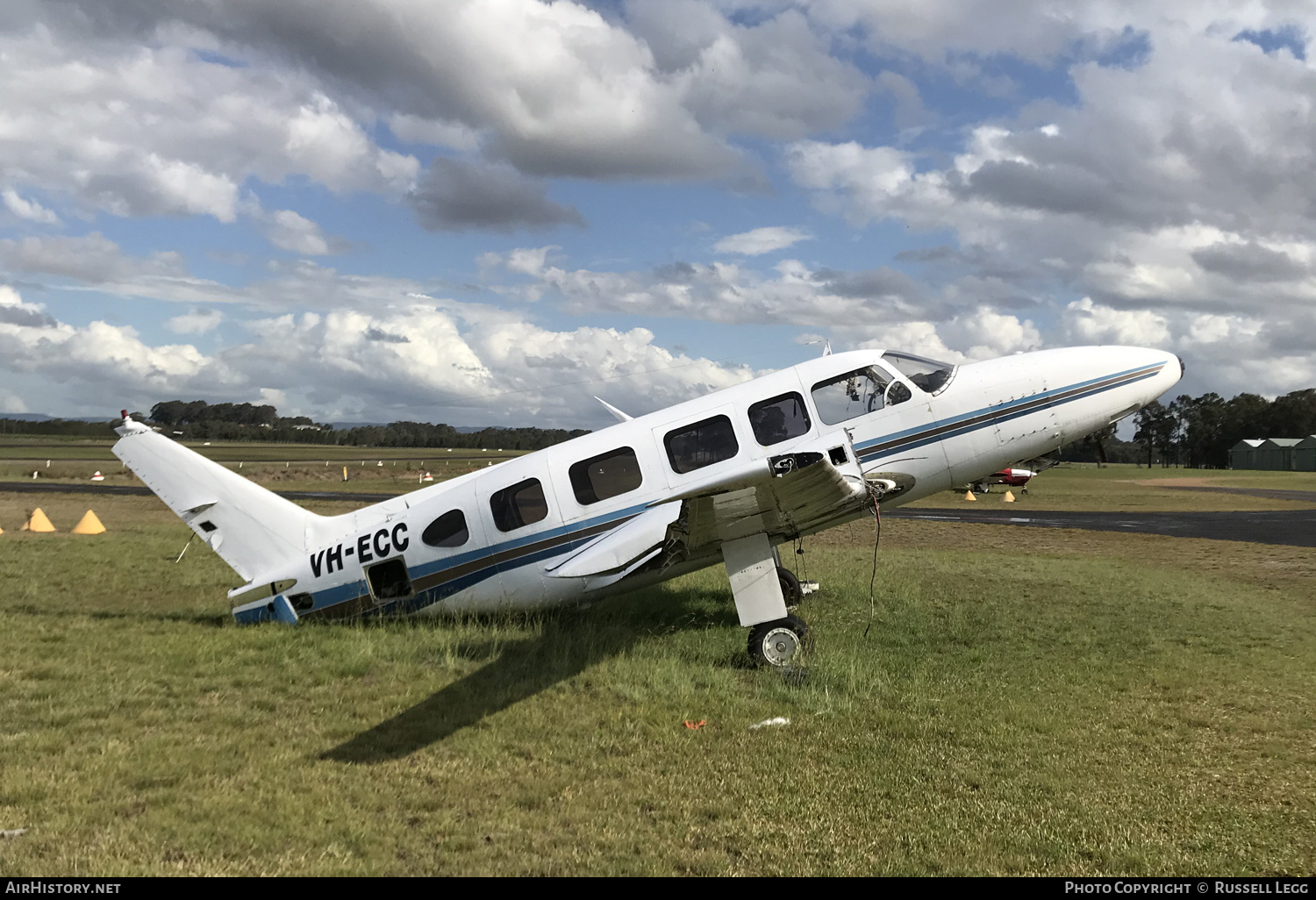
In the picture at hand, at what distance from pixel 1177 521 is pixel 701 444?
29496 mm

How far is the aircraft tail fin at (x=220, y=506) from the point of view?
11680 mm

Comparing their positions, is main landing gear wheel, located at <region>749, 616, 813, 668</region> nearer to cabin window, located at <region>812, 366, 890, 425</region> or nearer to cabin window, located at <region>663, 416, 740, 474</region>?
cabin window, located at <region>663, 416, 740, 474</region>

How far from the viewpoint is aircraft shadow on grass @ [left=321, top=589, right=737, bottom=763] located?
7.44 metres

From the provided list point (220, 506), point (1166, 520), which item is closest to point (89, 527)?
point (220, 506)

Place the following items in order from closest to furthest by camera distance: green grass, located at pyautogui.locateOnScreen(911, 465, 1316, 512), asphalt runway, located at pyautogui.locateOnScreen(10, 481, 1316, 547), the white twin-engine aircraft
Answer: the white twin-engine aircraft < asphalt runway, located at pyautogui.locateOnScreen(10, 481, 1316, 547) < green grass, located at pyautogui.locateOnScreen(911, 465, 1316, 512)

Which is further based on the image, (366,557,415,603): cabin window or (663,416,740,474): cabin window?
(366,557,415,603): cabin window

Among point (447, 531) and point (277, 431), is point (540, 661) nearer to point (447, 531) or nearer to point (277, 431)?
point (447, 531)

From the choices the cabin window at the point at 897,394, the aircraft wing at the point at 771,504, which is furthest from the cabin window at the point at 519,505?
the cabin window at the point at 897,394

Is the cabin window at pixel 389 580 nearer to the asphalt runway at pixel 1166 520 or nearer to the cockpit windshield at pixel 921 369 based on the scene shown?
the cockpit windshield at pixel 921 369

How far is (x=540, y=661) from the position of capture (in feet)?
32.6
